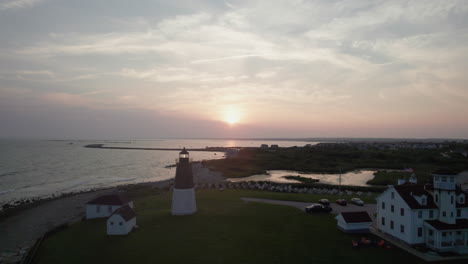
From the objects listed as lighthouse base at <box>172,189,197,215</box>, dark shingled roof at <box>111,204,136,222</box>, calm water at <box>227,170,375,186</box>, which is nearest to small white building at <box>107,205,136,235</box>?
dark shingled roof at <box>111,204,136,222</box>

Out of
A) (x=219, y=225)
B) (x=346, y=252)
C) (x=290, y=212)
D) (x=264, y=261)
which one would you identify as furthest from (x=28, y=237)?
(x=346, y=252)

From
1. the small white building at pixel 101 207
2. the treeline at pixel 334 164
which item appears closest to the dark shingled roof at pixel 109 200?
the small white building at pixel 101 207

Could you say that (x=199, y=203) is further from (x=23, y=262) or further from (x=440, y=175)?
(x=440, y=175)

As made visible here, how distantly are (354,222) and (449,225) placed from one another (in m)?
7.43

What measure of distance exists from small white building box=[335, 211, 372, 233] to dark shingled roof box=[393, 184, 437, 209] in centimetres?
411

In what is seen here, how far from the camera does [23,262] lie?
2331 cm

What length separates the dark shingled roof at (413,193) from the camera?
25.8 metres

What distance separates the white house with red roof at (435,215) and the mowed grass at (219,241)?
112 inches

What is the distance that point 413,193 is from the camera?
26484 mm

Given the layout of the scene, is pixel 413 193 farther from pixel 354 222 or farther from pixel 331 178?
pixel 331 178

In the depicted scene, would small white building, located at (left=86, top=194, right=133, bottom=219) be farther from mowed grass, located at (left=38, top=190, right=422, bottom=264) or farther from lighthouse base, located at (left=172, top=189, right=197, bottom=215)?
lighthouse base, located at (left=172, top=189, right=197, bottom=215)

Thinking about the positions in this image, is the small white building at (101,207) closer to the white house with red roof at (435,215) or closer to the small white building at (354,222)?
the small white building at (354,222)

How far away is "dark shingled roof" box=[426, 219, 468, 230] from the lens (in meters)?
24.3

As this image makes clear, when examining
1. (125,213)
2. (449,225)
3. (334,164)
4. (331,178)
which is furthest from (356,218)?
(334,164)
